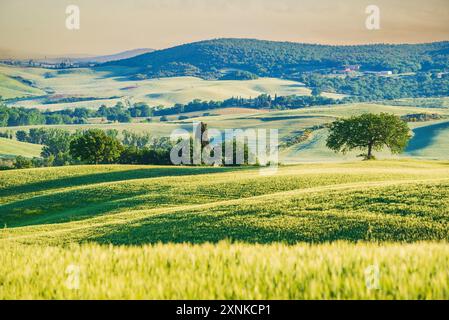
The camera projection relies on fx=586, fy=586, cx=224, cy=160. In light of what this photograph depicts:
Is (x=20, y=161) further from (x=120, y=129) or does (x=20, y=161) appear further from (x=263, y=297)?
(x=263, y=297)

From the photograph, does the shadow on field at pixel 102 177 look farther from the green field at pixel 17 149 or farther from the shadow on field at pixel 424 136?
the green field at pixel 17 149

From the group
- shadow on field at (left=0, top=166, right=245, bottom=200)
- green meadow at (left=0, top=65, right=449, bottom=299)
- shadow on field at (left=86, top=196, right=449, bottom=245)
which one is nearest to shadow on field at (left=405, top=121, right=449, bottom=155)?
green meadow at (left=0, top=65, right=449, bottom=299)

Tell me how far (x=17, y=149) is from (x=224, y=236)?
140 m

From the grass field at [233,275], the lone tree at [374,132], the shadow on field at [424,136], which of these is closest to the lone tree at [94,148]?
the lone tree at [374,132]

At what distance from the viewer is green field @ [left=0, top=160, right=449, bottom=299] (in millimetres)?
6059

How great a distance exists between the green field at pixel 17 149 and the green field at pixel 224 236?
3170 inches

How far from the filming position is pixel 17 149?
499ft

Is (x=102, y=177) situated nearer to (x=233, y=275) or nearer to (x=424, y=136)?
(x=233, y=275)

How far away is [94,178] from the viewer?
63.6 metres

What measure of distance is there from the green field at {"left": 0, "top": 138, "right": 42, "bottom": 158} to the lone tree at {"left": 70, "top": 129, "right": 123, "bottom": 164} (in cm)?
6160

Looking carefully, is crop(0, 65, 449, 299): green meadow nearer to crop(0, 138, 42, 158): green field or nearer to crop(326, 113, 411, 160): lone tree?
crop(326, 113, 411, 160): lone tree

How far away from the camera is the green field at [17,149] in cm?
14450
